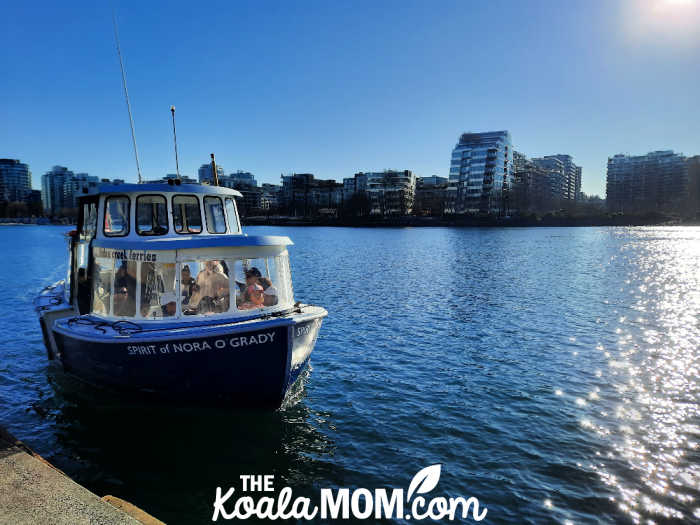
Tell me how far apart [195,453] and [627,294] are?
3258 cm

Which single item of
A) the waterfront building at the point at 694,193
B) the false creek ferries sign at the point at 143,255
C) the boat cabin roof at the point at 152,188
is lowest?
the false creek ferries sign at the point at 143,255

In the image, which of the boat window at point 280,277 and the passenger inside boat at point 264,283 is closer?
the passenger inside boat at point 264,283

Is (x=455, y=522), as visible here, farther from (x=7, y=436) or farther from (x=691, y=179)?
(x=691, y=179)

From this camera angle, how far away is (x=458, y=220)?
177m

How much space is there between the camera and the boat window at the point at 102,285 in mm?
12194

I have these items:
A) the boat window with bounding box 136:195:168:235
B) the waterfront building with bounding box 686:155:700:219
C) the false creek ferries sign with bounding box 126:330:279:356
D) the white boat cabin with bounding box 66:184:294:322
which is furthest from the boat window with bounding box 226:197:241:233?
the waterfront building with bounding box 686:155:700:219

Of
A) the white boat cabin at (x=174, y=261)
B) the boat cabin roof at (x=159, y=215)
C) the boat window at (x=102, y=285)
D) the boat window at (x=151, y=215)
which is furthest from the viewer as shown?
the boat window at (x=151, y=215)

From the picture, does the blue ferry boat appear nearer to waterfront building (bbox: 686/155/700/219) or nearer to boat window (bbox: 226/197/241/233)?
boat window (bbox: 226/197/241/233)

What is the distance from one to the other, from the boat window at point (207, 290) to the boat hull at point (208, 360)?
92cm

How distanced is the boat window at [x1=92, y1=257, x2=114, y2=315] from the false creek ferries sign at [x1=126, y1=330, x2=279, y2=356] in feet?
10.4

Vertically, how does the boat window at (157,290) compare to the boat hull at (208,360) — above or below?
above

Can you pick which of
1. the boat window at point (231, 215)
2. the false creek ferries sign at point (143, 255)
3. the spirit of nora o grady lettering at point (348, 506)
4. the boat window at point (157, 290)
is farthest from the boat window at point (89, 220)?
the spirit of nora o grady lettering at point (348, 506)

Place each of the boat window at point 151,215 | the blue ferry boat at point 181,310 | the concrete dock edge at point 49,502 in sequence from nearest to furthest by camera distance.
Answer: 1. the concrete dock edge at point 49,502
2. the blue ferry boat at point 181,310
3. the boat window at point 151,215

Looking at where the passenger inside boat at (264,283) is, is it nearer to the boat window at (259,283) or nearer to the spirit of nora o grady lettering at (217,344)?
the boat window at (259,283)
